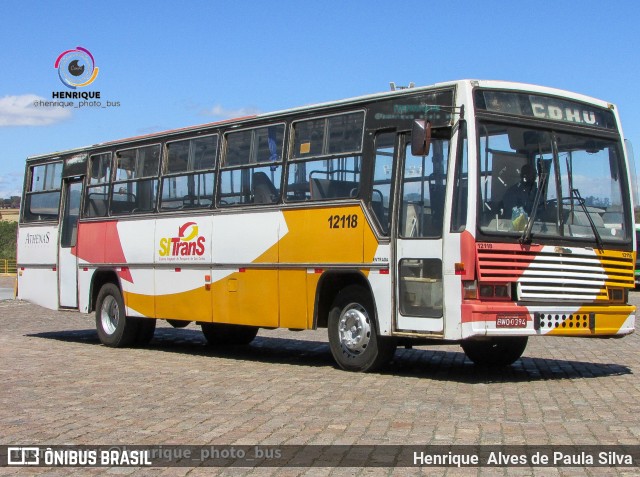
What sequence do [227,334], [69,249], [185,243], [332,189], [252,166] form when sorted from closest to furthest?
[332,189], [252,166], [185,243], [227,334], [69,249]

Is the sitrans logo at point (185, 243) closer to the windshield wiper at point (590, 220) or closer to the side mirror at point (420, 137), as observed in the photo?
the side mirror at point (420, 137)

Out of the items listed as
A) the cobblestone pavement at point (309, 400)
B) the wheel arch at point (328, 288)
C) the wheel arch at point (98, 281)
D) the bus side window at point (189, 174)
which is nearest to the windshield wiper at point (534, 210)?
the cobblestone pavement at point (309, 400)

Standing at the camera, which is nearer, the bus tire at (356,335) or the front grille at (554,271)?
the front grille at (554,271)

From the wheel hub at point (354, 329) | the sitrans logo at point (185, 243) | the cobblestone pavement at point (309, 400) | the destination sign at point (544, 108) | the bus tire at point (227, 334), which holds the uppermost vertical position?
the destination sign at point (544, 108)

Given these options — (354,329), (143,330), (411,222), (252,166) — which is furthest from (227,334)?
(411,222)

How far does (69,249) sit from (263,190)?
19.2 ft

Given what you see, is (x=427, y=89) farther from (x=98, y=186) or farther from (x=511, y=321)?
(x=98, y=186)

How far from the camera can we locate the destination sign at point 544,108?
39.7ft

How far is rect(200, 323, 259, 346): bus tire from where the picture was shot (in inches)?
712

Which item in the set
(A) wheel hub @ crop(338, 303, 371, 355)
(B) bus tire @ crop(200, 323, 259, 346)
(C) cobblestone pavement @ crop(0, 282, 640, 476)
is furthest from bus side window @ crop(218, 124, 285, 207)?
(B) bus tire @ crop(200, 323, 259, 346)

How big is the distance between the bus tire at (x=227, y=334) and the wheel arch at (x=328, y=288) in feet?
14.2

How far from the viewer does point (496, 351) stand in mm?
13805

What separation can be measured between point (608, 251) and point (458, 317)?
230 centimetres

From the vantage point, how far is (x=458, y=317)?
38.3 feet
